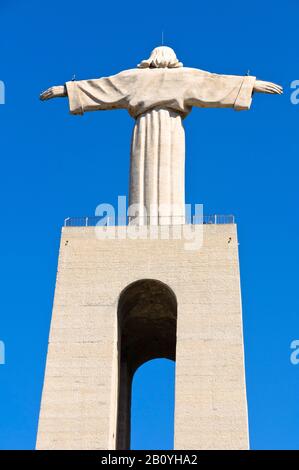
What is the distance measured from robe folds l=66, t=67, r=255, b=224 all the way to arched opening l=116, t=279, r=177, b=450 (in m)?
2.49

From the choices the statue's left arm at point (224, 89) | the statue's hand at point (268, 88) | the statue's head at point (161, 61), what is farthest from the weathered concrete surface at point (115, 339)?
the statue's head at point (161, 61)

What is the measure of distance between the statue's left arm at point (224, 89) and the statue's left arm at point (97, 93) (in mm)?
1890

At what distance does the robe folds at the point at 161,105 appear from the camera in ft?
83.8

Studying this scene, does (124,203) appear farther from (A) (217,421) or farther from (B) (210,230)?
(A) (217,421)

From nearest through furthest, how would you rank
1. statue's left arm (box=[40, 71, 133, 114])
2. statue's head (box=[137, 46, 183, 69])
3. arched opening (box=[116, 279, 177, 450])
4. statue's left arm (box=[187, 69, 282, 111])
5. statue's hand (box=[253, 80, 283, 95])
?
arched opening (box=[116, 279, 177, 450]) → statue's left arm (box=[187, 69, 282, 111]) → statue's hand (box=[253, 80, 283, 95]) → statue's left arm (box=[40, 71, 133, 114]) → statue's head (box=[137, 46, 183, 69])

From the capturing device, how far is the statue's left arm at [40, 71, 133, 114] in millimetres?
26609

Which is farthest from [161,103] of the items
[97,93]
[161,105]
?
[97,93]

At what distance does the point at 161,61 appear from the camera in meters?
27.1

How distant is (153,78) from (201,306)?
22.9ft

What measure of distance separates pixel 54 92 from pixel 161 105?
133 inches

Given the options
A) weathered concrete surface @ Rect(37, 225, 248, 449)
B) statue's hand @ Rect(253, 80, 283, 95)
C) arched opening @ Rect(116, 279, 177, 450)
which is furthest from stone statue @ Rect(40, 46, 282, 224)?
arched opening @ Rect(116, 279, 177, 450)

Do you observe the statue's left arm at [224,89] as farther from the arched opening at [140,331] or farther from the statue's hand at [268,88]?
the arched opening at [140,331]

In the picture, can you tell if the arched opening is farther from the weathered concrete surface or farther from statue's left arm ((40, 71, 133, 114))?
statue's left arm ((40, 71, 133, 114))

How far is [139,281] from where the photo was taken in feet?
77.9
